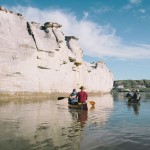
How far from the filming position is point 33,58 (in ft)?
149

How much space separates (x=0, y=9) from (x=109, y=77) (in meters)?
59.3

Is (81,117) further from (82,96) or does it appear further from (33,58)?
(33,58)

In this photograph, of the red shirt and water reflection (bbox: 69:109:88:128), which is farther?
the red shirt

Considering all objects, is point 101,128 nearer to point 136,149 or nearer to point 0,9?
point 136,149

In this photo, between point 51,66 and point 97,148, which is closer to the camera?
point 97,148

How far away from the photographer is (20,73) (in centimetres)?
4219

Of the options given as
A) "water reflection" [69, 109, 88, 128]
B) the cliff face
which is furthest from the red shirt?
the cliff face

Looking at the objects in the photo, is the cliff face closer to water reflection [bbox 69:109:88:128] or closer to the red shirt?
the red shirt

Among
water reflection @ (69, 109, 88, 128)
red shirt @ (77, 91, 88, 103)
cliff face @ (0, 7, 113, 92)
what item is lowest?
water reflection @ (69, 109, 88, 128)

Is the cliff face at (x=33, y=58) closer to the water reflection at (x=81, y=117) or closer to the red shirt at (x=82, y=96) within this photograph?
the red shirt at (x=82, y=96)

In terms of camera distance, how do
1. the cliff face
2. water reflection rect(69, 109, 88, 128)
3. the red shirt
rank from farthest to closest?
the cliff face → the red shirt → water reflection rect(69, 109, 88, 128)

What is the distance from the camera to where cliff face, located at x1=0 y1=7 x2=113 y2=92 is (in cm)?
4050

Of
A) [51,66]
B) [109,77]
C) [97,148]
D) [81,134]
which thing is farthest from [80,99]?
[109,77]

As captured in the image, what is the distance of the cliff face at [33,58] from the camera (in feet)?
133
